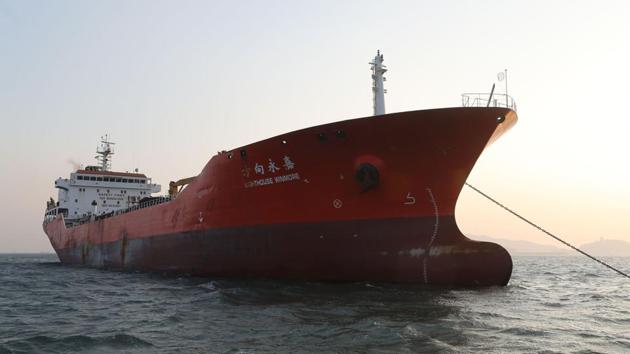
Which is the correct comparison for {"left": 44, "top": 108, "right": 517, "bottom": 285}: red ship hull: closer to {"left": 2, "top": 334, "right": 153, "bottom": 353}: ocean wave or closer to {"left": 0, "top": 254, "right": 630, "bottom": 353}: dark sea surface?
{"left": 0, "top": 254, "right": 630, "bottom": 353}: dark sea surface

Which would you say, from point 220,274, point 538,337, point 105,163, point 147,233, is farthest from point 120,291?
point 105,163

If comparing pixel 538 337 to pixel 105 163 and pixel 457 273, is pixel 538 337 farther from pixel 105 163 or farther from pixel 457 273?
pixel 105 163

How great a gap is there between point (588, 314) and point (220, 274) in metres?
9.36

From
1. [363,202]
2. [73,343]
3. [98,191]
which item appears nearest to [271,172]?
[363,202]

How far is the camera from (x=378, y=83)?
48.4 feet

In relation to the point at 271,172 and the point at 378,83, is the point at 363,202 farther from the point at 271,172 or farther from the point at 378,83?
the point at 378,83

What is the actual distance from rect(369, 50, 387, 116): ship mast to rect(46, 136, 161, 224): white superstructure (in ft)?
65.5

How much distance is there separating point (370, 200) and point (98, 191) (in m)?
24.3

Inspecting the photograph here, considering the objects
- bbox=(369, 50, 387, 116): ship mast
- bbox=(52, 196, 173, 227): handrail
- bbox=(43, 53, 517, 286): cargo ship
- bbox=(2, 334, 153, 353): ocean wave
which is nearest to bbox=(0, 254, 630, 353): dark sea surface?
bbox=(2, 334, 153, 353): ocean wave

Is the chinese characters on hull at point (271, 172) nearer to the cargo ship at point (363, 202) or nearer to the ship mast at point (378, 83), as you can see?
the cargo ship at point (363, 202)

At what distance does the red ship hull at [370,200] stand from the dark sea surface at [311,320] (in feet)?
2.17

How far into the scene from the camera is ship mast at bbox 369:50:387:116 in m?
14.5

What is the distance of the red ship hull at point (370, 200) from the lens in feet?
36.6

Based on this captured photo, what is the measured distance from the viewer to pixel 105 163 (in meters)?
Answer: 34.5
